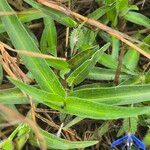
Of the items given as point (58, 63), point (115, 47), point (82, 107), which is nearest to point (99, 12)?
point (115, 47)

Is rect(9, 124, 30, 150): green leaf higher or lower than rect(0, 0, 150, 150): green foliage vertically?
Result: lower

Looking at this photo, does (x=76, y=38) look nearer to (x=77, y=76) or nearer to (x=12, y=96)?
(x=77, y=76)

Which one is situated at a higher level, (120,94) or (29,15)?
(29,15)

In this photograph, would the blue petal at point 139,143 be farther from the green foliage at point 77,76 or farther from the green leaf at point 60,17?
the green leaf at point 60,17

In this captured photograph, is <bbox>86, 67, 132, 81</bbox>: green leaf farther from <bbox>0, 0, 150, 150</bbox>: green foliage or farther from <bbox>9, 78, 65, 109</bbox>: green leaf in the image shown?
<bbox>9, 78, 65, 109</bbox>: green leaf

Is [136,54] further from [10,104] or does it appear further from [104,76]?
[10,104]

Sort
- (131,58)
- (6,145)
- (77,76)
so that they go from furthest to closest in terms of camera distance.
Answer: (131,58) → (77,76) → (6,145)

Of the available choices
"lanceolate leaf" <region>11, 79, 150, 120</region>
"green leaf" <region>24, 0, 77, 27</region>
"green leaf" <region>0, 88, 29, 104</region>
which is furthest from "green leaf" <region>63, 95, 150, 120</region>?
"green leaf" <region>24, 0, 77, 27</region>
